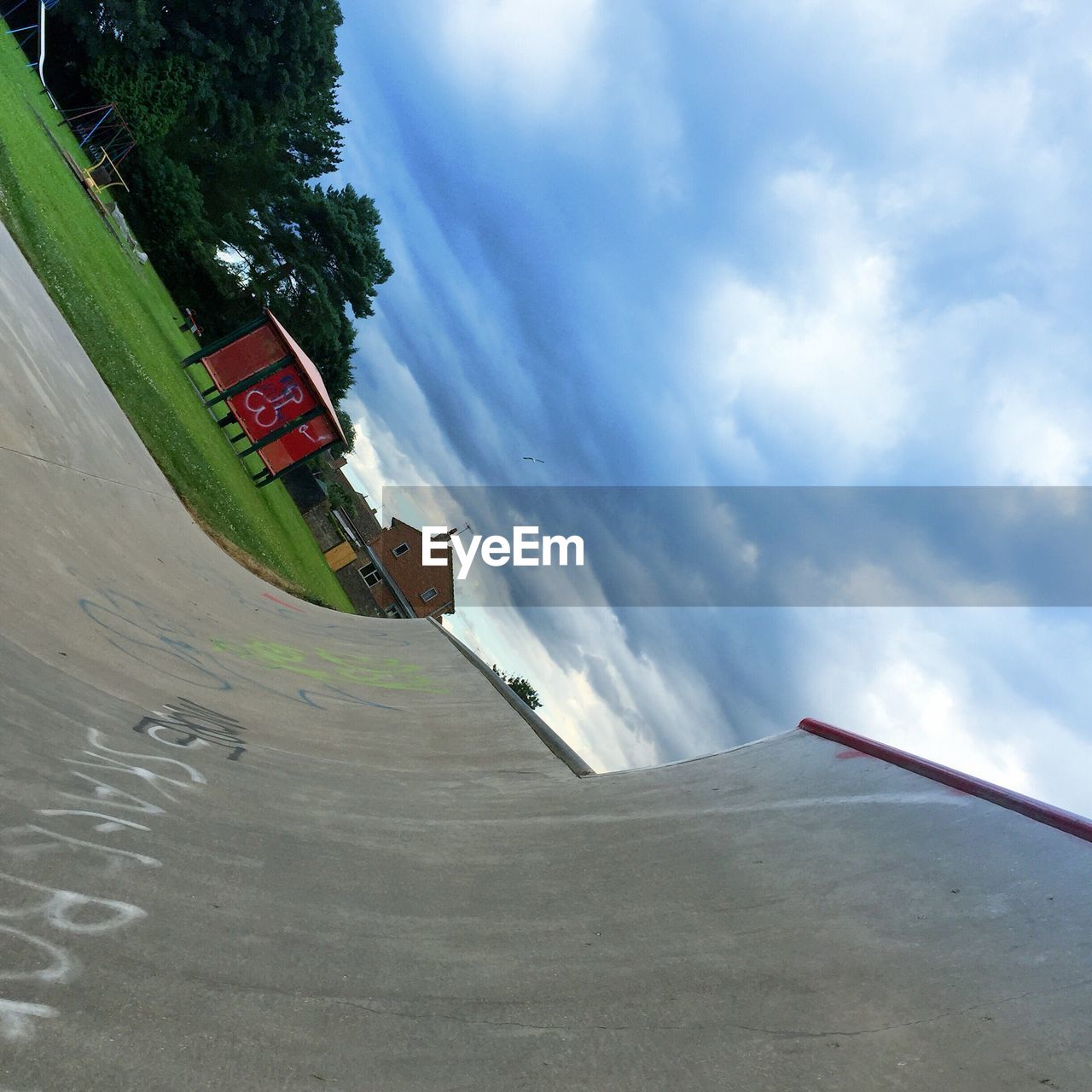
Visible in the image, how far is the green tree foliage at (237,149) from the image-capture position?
34562 millimetres

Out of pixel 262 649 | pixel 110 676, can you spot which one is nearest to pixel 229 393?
pixel 262 649

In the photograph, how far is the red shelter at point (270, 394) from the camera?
78.0ft

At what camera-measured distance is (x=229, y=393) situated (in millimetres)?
24141

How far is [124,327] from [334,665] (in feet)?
44.3

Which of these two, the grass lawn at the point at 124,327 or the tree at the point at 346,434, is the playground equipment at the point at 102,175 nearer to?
the grass lawn at the point at 124,327

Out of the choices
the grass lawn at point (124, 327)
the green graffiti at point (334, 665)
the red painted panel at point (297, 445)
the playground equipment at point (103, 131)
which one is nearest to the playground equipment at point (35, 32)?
the grass lawn at point (124, 327)

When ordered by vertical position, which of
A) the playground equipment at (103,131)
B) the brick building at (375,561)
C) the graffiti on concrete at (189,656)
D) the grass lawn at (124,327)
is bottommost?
the graffiti on concrete at (189,656)

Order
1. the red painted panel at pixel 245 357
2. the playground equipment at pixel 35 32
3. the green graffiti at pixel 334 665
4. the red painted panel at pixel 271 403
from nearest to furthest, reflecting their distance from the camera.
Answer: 1. the green graffiti at pixel 334 665
2. the red painted panel at pixel 245 357
3. the red painted panel at pixel 271 403
4. the playground equipment at pixel 35 32

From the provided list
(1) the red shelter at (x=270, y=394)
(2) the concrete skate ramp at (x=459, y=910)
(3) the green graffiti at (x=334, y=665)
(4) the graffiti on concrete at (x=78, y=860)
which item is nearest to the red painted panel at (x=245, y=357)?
(1) the red shelter at (x=270, y=394)

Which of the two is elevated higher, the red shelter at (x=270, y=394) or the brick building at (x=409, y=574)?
the brick building at (x=409, y=574)

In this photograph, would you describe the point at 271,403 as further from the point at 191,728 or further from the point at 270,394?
the point at 191,728

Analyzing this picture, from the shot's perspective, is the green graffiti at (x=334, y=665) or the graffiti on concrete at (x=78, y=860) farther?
the green graffiti at (x=334, y=665)

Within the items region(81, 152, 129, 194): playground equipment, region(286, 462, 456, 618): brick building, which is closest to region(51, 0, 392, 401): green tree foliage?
region(81, 152, 129, 194): playground equipment

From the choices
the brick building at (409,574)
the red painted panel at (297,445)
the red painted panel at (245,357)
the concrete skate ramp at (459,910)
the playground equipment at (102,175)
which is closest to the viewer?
the concrete skate ramp at (459,910)
